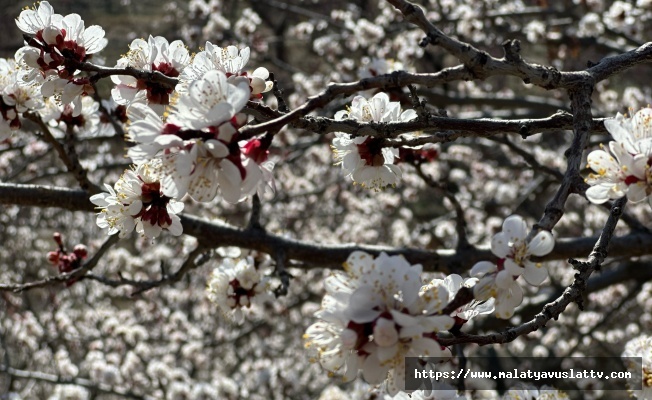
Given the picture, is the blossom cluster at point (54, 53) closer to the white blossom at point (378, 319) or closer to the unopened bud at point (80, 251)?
the white blossom at point (378, 319)

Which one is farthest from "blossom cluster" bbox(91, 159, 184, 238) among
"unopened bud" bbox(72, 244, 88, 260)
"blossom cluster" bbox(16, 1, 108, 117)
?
"unopened bud" bbox(72, 244, 88, 260)

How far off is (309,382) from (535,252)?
680 centimetres

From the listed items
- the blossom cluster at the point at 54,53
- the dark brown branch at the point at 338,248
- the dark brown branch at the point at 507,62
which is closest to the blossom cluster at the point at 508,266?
the dark brown branch at the point at 507,62

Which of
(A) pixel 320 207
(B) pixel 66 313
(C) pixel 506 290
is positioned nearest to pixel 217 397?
(B) pixel 66 313

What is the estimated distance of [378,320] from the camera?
1048mm

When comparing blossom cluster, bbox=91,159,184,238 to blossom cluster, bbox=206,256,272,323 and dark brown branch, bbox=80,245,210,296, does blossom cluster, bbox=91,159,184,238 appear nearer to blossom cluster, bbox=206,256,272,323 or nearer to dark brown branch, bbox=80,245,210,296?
dark brown branch, bbox=80,245,210,296

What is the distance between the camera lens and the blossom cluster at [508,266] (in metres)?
1.13

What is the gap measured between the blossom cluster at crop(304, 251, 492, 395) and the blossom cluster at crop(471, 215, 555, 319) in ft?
0.34

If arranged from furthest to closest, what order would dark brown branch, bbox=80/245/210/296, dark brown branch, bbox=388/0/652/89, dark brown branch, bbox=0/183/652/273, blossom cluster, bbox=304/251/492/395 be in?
dark brown branch, bbox=0/183/652/273
dark brown branch, bbox=80/245/210/296
dark brown branch, bbox=388/0/652/89
blossom cluster, bbox=304/251/492/395

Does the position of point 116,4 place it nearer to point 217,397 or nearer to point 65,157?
point 217,397

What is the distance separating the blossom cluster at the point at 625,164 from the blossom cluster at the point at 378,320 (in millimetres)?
429

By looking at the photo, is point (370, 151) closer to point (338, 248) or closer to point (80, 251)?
point (338, 248)

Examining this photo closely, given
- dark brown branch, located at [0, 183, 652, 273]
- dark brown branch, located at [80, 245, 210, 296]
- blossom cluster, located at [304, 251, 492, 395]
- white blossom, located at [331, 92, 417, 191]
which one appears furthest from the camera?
dark brown branch, located at [0, 183, 652, 273]

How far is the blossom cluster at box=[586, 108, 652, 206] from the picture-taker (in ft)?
3.92
